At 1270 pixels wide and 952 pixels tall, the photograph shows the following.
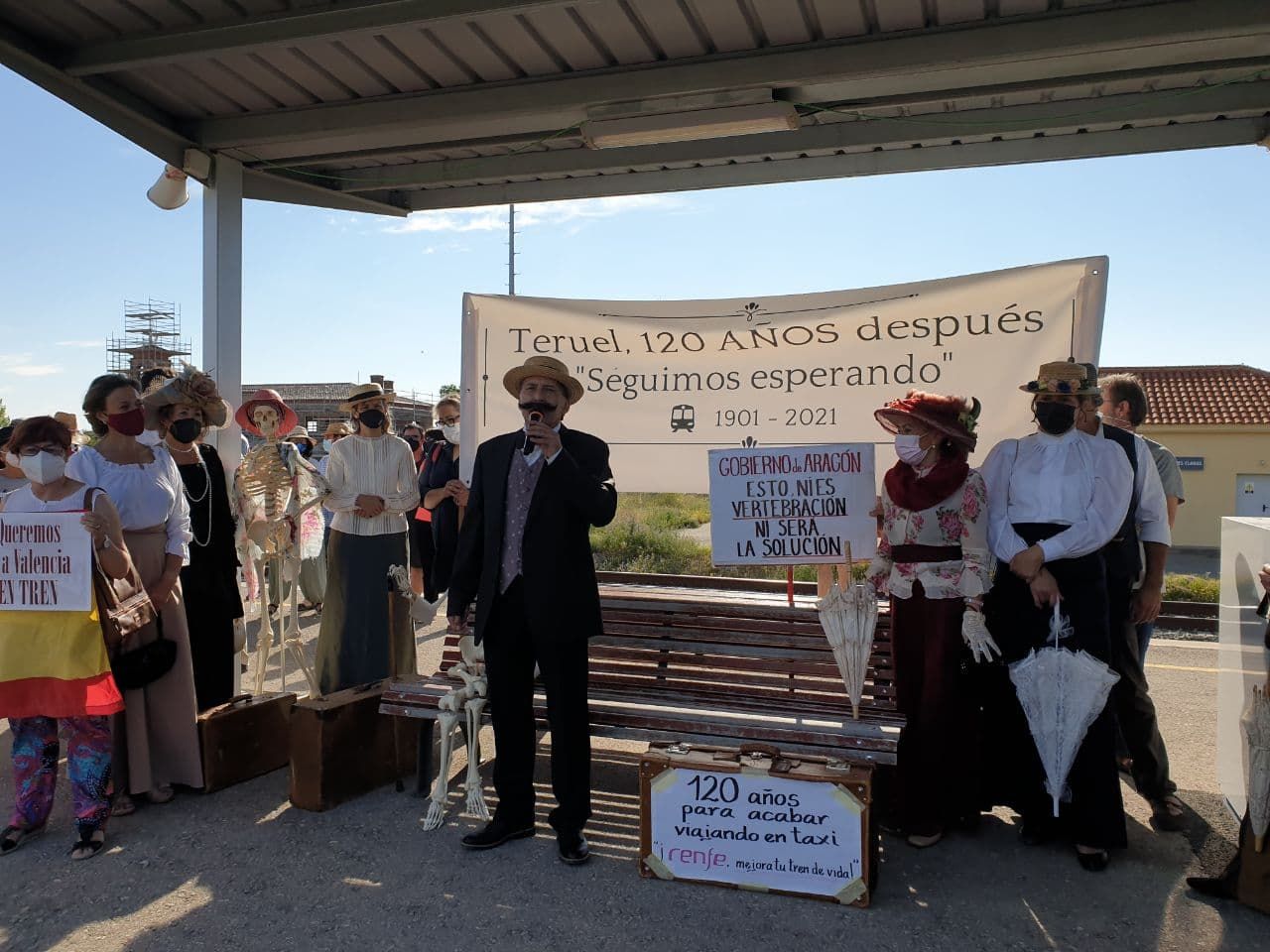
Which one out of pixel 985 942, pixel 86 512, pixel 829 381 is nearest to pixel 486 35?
pixel 829 381

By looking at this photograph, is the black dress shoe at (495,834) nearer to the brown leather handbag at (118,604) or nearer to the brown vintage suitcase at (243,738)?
the brown vintage suitcase at (243,738)

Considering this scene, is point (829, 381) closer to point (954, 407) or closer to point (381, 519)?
point (954, 407)

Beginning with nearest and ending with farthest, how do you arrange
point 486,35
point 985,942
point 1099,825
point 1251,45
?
1. point 985,942
2. point 1099,825
3. point 1251,45
4. point 486,35

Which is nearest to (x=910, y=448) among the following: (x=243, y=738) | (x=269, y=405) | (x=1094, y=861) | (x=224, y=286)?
(x=1094, y=861)

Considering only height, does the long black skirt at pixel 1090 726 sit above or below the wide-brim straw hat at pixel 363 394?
below

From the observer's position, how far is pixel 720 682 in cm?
494

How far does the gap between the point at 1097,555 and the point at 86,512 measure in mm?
4340

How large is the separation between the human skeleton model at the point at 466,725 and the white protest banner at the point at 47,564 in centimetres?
162

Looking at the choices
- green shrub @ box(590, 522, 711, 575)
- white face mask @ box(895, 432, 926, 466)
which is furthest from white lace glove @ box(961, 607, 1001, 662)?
green shrub @ box(590, 522, 711, 575)

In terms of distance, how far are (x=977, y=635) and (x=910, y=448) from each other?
832mm

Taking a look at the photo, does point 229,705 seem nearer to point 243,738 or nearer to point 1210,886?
point 243,738

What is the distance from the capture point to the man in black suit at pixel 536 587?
12.8ft

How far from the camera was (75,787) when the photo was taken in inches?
162

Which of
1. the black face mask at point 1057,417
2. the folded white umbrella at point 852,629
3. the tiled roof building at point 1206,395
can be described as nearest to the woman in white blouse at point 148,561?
the folded white umbrella at point 852,629
